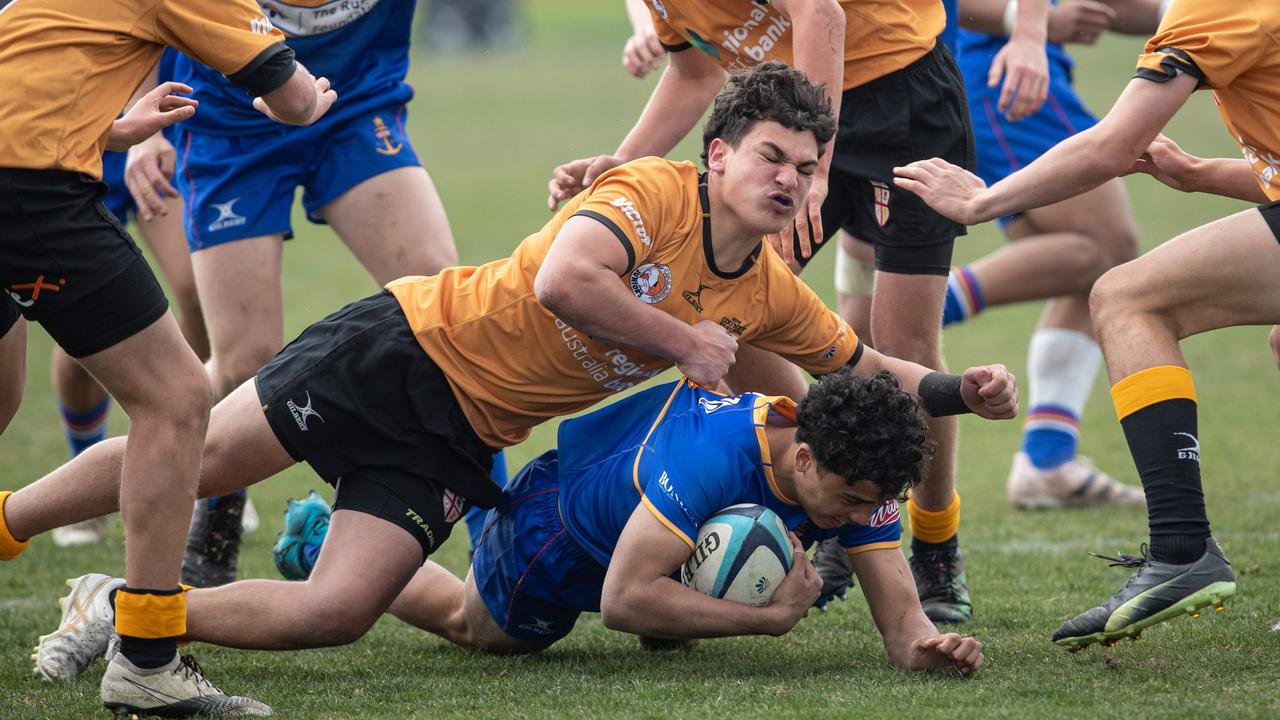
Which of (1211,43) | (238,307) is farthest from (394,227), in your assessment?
(1211,43)

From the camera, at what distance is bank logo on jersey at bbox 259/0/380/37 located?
16.9 ft

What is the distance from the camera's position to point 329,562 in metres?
4.02

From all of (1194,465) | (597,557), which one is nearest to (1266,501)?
(1194,465)

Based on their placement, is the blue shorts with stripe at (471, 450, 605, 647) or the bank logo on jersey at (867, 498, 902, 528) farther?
the blue shorts with stripe at (471, 450, 605, 647)

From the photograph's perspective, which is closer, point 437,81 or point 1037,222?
point 1037,222

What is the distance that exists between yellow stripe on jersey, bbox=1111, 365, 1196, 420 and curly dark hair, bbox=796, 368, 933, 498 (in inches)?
21.6

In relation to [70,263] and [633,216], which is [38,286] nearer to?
[70,263]

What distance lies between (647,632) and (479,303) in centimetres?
111

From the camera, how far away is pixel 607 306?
377cm

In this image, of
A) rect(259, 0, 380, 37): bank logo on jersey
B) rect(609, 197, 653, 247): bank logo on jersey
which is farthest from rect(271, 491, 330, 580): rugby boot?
rect(259, 0, 380, 37): bank logo on jersey

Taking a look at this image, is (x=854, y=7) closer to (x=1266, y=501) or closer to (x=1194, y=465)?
(x=1194, y=465)

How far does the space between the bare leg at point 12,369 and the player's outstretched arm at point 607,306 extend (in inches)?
57.5

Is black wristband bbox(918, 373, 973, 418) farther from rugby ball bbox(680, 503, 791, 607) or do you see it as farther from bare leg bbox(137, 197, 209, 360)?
bare leg bbox(137, 197, 209, 360)

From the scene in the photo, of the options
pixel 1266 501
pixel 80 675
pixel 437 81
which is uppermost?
pixel 80 675
